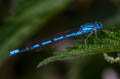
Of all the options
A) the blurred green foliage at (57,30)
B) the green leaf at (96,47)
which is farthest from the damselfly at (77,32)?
the green leaf at (96,47)

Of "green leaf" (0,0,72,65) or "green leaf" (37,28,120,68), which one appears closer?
"green leaf" (37,28,120,68)

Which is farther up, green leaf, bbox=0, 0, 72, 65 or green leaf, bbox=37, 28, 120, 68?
green leaf, bbox=0, 0, 72, 65

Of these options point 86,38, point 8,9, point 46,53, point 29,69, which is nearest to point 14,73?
point 29,69

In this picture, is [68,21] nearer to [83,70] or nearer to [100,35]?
[83,70]

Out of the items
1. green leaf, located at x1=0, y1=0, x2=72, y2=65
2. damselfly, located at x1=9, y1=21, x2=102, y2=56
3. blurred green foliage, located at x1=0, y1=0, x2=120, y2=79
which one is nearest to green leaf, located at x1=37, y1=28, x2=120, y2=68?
blurred green foliage, located at x1=0, y1=0, x2=120, y2=79

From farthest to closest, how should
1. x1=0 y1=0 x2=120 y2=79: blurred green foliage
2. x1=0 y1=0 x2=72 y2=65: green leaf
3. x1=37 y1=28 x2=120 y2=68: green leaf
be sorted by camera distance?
x1=0 y1=0 x2=72 y2=65: green leaf, x1=0 y1=0 x2=120 y2=79: blurred green foliage, x1=37 y1=28 x2=120 y2=68: green leaf

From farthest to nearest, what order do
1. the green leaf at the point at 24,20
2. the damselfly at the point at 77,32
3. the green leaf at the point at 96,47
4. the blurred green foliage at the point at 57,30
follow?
the green leaf at the point at 24,20 < the damselfly at the point at 77,32 < the blurred green foliage at the point at 57,30 < the green leaf at the point at 96,47

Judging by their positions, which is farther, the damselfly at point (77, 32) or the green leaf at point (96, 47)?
the damselfly at point (77, 32)

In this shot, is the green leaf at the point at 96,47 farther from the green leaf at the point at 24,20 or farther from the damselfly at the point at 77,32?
the green leaf at the point at 24,20

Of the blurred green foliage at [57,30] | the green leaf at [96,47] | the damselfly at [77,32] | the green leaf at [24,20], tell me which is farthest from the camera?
the green leaf at [24,20]

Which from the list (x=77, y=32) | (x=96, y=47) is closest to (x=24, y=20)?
(x=77, y=32)

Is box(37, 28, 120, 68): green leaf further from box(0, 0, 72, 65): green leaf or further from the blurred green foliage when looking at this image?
box(0, 0, 72, 65): green leaf

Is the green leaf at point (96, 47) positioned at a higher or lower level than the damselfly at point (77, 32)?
lower
